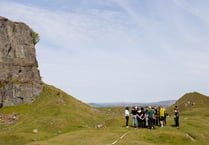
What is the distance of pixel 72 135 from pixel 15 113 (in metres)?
40.5

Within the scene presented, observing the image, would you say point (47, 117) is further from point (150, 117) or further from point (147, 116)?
point (150, 117)

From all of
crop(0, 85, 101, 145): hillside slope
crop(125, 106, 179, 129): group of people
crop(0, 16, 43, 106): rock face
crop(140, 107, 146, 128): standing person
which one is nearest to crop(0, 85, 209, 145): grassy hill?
crop(0, 85, 101, 145): hillside slope

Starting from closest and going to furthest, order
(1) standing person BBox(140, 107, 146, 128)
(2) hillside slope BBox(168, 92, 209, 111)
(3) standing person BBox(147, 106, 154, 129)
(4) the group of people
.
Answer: (3) standing person BBox(147, 106, 154, 129) → (4) the group of people → (1) standing person BBox(140, 107, 146, 128) → (2) hillside slope BBox(168, 92, 209, 111)

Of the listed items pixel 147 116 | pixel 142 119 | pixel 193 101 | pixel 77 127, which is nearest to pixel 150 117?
pixel 147 116

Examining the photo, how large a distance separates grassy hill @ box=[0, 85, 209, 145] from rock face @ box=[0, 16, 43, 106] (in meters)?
2.80

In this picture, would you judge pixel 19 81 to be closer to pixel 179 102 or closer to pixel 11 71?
pixel 11 71

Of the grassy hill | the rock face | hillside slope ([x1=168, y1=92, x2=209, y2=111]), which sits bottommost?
the grassy hill

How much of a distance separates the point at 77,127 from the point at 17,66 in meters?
32.3

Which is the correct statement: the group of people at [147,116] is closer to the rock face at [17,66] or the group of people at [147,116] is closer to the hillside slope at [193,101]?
the rock face at [17,66]

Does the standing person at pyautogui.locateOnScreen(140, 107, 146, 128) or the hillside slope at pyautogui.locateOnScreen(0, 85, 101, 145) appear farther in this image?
the hillside slope at pyautogui.locateOnScreen(0, 85, 101, 145)

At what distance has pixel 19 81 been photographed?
94.8 m

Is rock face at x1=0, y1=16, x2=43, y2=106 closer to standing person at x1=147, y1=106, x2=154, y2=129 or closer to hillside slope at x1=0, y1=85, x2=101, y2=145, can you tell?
hillside slope at x1=0, y1=85, x2=101, y2=145

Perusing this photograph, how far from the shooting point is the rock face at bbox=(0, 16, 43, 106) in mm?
92562

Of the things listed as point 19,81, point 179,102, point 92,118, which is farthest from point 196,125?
point 179,102
